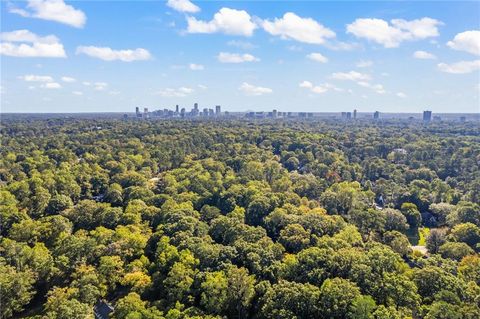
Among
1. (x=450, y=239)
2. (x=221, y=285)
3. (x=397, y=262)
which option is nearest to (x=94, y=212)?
(x=221, y=285)

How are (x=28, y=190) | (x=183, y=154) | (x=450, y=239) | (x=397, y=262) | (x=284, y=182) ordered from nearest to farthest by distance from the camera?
(x=397, y=262)
(x=450, y=239)
(x=28, y=190)
(x=284, y=182)
(x=183, y=154)

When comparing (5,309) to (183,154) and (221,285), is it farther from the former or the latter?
(183,154)

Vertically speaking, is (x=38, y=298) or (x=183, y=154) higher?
(x=183, y=154)

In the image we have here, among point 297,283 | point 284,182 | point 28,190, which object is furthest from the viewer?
point 284,182

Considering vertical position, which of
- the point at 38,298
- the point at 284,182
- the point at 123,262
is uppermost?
the point at 284,182

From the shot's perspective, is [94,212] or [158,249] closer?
[158,249]

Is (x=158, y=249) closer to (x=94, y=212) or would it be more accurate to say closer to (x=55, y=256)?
(x=55, y=256)

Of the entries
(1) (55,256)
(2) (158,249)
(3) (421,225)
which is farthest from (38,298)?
(3) (421,225)
